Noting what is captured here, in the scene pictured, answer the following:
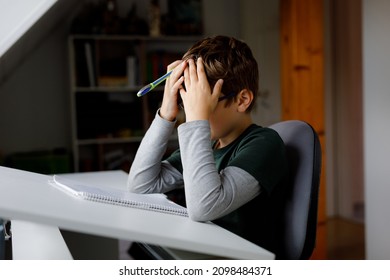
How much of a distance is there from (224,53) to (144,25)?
2.83m

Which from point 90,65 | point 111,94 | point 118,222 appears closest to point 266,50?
point 111,94

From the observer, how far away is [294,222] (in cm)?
114

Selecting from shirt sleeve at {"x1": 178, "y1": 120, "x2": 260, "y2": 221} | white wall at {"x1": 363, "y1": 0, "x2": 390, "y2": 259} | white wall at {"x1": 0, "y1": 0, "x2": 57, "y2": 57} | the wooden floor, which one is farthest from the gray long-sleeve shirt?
the wooden floor

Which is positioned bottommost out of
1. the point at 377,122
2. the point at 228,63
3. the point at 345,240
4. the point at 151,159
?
the point at 345,240

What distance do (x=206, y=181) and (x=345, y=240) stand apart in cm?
273

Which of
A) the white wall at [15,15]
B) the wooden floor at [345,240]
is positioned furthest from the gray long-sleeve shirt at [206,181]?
the wooden floor at [345,240]

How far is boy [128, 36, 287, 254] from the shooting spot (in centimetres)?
98

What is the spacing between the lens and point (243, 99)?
1.20 metres

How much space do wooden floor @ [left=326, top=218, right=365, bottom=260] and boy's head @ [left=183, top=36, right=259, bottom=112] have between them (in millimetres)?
2070

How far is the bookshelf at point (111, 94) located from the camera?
371 cm

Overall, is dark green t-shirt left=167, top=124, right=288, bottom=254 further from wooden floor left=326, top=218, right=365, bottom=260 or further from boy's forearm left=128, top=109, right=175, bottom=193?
wooden floor left=326, top=218, right=365, bottom=260

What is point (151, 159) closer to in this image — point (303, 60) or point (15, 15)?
point (15, 15)

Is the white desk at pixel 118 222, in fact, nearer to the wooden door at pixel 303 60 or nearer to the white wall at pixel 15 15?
the white wall at pixel 15 15

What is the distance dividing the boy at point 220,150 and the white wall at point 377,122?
1223 mm
